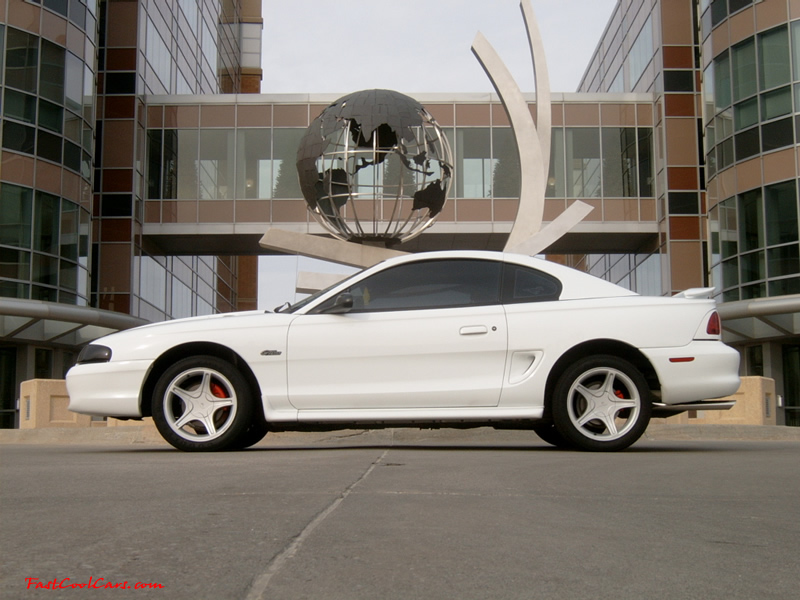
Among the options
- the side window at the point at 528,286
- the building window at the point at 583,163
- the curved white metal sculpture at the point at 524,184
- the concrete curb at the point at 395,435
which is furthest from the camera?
the building window at the point at 583,163

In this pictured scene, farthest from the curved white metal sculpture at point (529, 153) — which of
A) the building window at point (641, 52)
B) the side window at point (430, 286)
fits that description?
the building window at point (641, 52)

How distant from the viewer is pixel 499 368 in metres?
7.35

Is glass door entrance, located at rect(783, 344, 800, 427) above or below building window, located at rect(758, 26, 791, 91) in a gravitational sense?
below

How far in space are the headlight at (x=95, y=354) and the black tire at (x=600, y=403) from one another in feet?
10.7

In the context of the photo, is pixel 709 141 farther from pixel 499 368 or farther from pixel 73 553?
pixel 73 553

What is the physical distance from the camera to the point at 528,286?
25.1ft

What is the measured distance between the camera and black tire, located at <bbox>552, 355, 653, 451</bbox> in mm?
7277

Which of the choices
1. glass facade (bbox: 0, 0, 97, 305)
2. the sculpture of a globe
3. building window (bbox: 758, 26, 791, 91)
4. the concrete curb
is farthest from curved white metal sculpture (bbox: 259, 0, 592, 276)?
glass facade (bbox: 0, 0, 97, 305)

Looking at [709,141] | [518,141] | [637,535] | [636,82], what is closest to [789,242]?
[709,141]

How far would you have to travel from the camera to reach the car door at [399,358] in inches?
289

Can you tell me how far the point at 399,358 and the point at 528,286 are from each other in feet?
3.69

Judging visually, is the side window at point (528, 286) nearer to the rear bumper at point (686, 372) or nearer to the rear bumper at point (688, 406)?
the rear bumper at point (686, 372)

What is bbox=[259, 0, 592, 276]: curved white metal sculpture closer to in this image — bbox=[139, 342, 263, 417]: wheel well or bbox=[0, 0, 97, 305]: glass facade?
bbox=[0, 0, 97, 305]: glass facade

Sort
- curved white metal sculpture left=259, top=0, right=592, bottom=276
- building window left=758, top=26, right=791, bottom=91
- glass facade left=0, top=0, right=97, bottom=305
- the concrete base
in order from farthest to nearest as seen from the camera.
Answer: glass facade left=0, top=0, right=97, bottom=305, building window left=758, top=26, right=791, bottom=91, curved white metal sculpture left=259, top=0, right=592, bottom=276, the concrete base
